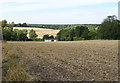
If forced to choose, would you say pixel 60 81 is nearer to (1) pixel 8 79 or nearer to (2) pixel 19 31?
(1) pixel 8 79

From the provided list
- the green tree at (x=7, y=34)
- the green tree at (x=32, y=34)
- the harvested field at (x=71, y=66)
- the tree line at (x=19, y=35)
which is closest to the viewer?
the harvested field at (x=71, y=66)

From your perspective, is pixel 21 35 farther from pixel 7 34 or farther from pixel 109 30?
pixel 109 30

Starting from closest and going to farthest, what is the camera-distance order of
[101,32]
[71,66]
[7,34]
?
[71,66], [7,34], [101,32]

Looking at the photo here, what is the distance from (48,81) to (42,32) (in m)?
87.7

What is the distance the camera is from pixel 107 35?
263ft

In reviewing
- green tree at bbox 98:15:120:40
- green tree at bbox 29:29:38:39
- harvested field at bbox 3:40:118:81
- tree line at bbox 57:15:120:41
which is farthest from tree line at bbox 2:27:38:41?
harvested field at bbox 3:40:118:81

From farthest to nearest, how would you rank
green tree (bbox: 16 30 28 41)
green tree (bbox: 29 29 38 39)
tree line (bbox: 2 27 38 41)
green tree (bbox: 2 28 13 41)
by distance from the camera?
green tree (bbox: 29 29 38 39), green tree (bbox: 16 30 28 41), tree line (bbox: 2 27 38 41), green tree (bbox: 2 28 13 41)

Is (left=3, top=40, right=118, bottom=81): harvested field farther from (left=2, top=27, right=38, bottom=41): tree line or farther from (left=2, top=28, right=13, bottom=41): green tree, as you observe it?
(left=2, top=27, right=38, bottom=41): tree line

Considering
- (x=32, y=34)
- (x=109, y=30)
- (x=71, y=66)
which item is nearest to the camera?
(x=71, y=66)

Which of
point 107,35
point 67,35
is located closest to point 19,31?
point 67,35

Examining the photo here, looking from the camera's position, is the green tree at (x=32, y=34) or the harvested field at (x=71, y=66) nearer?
the harvested field at (x=71, y=66)

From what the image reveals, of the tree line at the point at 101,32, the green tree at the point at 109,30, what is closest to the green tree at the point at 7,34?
the tree line at the point at 101,32

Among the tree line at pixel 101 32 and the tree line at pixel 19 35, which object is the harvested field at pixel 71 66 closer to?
the tree line at pixel 101 32

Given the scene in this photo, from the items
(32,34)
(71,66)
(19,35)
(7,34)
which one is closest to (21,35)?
(19,35)
